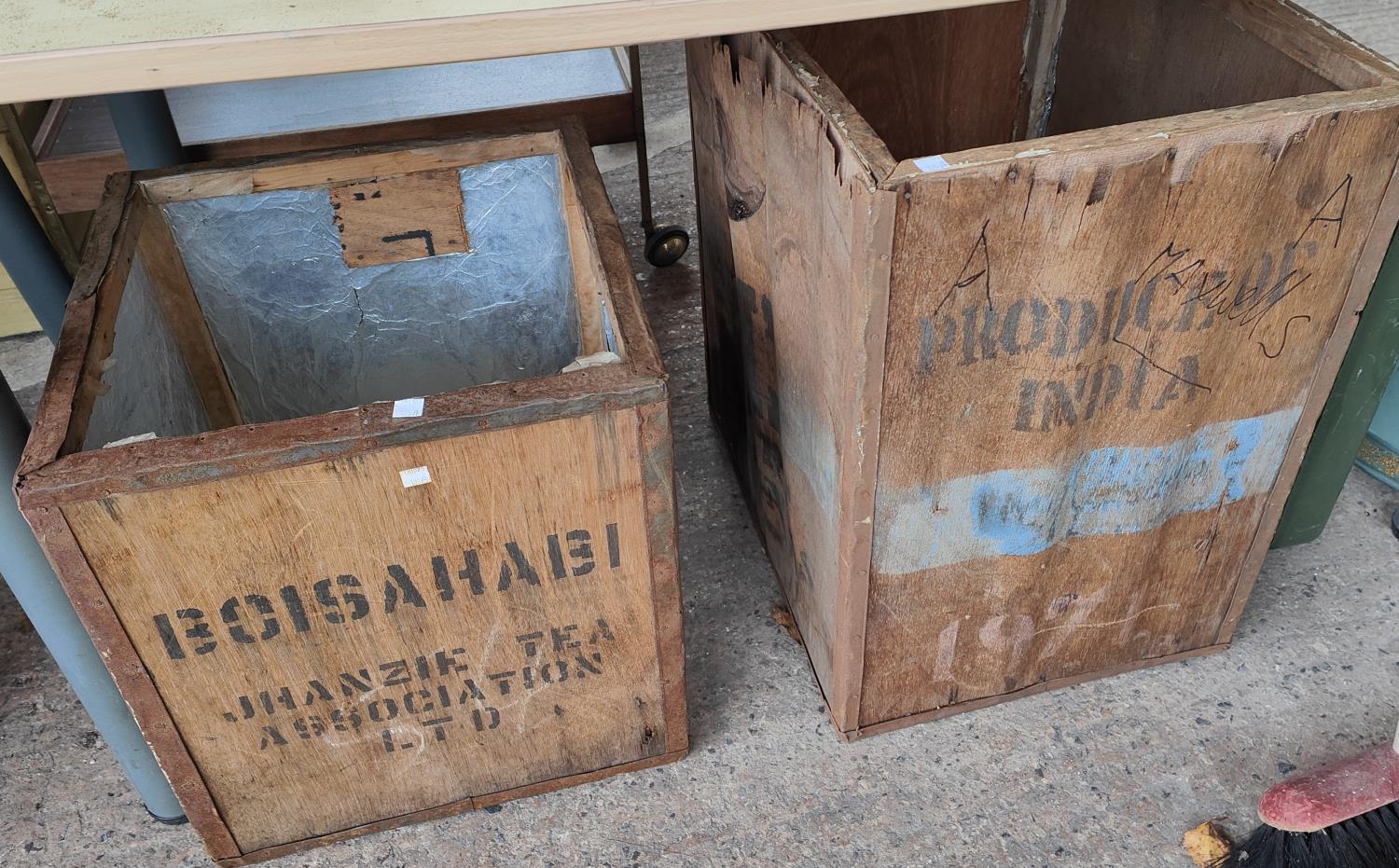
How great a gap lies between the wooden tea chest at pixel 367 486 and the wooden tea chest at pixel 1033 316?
22cm

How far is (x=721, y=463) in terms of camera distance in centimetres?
199

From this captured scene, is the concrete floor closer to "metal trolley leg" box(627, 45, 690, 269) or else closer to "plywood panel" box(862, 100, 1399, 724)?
"plywood panel" box(862, 100, 1399, 724)

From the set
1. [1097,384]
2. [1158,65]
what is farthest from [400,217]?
[1158,65]

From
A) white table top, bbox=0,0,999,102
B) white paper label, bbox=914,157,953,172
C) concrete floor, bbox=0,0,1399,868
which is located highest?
white table top, bbox=0,0,999,102

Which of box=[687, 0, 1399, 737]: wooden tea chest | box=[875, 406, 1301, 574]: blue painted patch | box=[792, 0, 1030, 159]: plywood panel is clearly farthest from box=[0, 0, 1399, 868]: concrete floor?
box=[792, 0, 1030, 159]: plywood panel

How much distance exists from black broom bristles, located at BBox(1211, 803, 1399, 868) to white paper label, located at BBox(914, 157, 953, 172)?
91cm

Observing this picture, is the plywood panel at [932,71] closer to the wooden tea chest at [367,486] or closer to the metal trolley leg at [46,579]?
the wooden tea chest at [367,486]

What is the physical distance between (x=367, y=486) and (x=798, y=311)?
53cm

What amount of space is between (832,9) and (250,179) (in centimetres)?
89

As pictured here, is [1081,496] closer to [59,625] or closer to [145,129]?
[59,625]

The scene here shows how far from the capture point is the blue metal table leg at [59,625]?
1.14m

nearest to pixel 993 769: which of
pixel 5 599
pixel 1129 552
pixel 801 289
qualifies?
pixel 1129 552

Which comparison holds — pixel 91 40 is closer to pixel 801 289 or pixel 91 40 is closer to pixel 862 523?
pixel 801 289

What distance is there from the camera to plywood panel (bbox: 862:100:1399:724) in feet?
3.34
